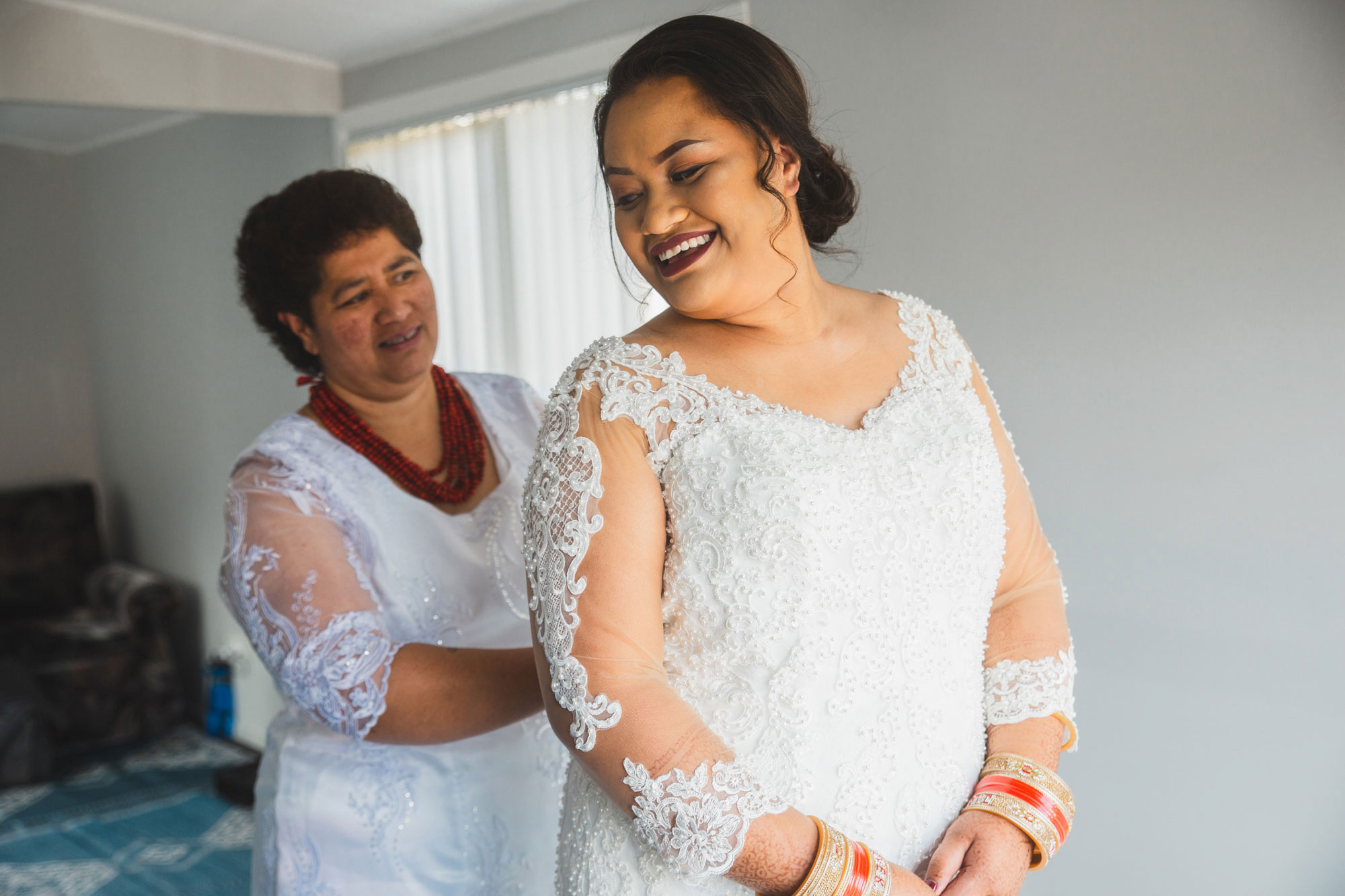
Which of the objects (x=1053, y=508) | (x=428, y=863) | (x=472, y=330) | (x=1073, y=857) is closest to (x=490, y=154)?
(x=472, y=330)

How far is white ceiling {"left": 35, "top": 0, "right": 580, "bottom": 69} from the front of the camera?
120 inches

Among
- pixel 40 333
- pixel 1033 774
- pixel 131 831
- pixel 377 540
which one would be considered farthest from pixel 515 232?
pixel 40 333

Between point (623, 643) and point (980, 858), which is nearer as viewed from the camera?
point (623, 643)

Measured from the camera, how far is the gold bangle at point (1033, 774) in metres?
1.17

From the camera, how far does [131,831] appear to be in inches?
159

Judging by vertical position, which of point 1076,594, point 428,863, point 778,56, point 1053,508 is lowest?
point 428,863

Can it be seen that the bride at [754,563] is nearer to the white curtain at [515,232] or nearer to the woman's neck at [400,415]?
the woman's neck at [400,415]

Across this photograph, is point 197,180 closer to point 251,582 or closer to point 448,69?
point 448,69

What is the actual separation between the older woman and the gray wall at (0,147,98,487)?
16.1 ft

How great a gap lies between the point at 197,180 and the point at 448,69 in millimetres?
1851

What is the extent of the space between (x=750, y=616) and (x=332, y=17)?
3.05 metres

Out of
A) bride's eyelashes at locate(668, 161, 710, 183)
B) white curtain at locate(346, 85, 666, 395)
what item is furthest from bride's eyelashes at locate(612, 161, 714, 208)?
white curtain at locate(346, 85, 666, 395)

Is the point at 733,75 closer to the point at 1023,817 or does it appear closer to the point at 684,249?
the point at 684,249

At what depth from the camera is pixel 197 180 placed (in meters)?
4.70
